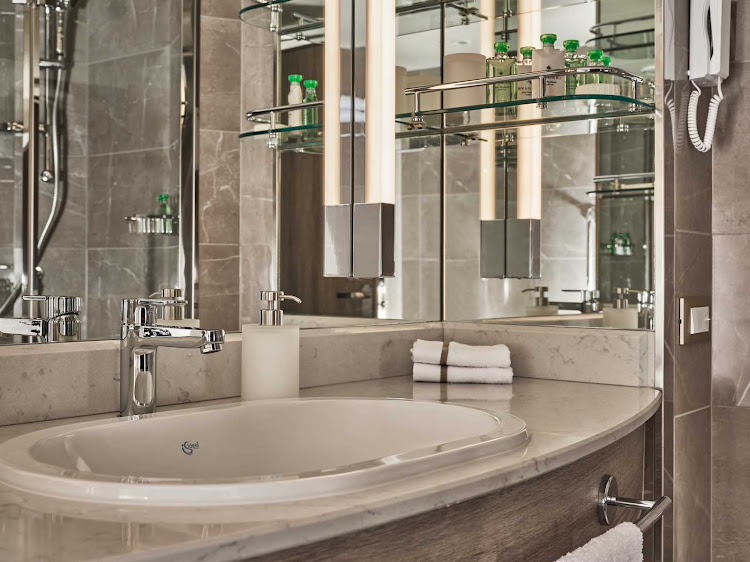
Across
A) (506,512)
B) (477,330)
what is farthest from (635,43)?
(506,512)

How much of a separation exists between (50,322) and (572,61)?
47.6 inches

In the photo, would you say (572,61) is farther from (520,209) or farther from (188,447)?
(188,447)

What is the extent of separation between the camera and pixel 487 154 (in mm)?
2049

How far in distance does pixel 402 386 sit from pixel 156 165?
0.69 metres

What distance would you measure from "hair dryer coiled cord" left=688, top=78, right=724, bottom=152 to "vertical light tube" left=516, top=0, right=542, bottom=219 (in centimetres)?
34

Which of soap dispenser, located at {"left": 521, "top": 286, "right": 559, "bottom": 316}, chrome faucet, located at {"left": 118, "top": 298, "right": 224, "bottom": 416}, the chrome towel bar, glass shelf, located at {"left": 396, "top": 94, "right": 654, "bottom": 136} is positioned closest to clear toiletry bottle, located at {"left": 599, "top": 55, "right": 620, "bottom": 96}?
glass shelf, located at {"left": 396, "top": 94, "right": 654, "bottom": 136}

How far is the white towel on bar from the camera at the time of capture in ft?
3.64

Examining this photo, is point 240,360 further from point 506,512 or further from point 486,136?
point 486,136

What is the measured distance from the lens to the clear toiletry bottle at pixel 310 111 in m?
1.72

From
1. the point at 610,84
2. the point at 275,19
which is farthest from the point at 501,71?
the point at 275,19

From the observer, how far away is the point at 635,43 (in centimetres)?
181

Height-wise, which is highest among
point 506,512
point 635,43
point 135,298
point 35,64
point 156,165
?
point 635,43

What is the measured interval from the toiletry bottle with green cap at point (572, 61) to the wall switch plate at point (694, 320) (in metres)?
0.53

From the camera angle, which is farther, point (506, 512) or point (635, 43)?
point (635, 43)
